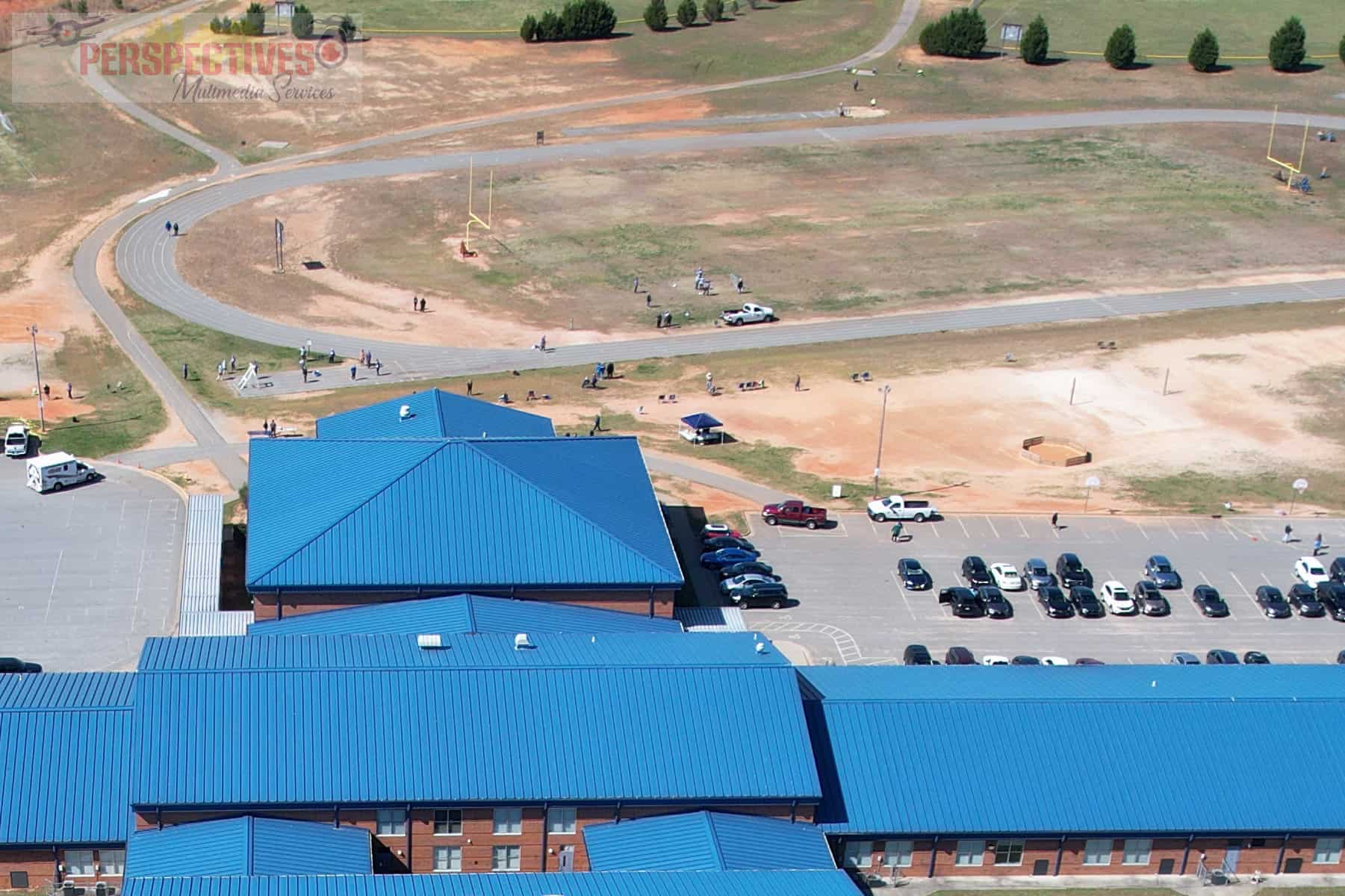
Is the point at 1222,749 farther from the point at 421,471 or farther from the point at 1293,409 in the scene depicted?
the point at 1293,409

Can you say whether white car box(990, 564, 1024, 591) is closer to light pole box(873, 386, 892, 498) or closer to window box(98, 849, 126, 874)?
light pole box(873, 386, 892, 498)

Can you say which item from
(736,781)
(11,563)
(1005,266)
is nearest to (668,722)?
(736,781)

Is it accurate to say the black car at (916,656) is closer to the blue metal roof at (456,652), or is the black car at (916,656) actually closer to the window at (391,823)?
the blue metal roof at (456,652)

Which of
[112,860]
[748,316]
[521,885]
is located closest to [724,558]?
[521,885]

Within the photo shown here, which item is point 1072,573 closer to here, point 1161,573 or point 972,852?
point 1161,573

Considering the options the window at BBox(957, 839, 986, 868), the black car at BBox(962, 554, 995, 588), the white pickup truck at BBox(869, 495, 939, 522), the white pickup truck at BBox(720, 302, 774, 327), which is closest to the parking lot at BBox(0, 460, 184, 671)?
the white pickup truck at BBox(869, 495, 939, 522)

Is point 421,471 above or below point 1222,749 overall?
above

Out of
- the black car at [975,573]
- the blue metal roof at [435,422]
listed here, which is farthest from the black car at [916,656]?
the blue metal roof at [435,422]
